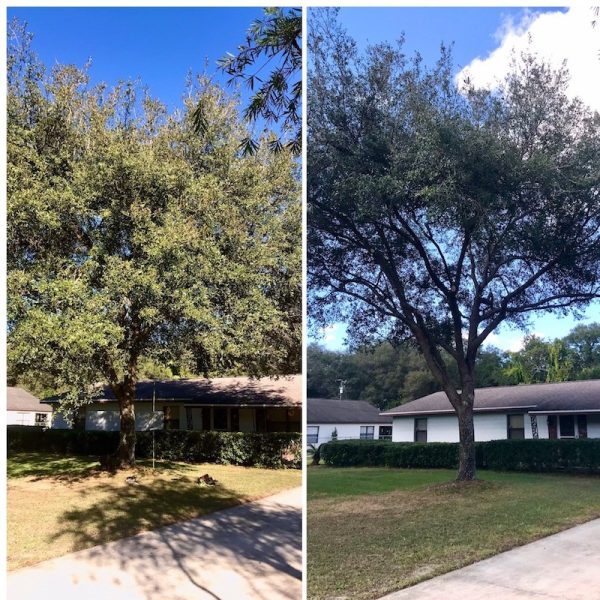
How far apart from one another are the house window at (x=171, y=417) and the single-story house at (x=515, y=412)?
35.0ft

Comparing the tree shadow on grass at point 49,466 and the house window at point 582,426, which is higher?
the house window at point 582,426

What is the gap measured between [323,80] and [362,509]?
244cm

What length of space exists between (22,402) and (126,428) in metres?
11.2

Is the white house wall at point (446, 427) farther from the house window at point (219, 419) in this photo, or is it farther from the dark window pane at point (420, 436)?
the house window at point (219, 419)

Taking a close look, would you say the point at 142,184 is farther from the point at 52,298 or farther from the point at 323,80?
the point at 323,80

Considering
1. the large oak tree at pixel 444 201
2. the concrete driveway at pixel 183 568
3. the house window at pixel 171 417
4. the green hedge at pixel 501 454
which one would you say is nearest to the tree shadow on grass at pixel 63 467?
the house window at pixel 171 417

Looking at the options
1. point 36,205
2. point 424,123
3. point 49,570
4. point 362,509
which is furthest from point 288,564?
point 36,205

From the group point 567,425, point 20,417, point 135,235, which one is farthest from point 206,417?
point 567,425

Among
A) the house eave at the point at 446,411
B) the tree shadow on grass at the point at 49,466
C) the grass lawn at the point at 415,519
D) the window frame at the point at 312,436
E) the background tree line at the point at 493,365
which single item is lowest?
the tree shadow on grass at the point at 49,466

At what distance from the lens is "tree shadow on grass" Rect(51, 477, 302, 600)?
4.44 m

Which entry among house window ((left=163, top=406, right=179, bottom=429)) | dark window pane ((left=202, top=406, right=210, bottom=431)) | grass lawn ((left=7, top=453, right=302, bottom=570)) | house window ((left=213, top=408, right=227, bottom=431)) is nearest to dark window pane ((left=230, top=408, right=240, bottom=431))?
house window ((left=213, top=408, right=227, bottom=431))

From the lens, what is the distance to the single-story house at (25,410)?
1905cm

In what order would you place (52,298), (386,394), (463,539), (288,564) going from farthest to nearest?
1. (52,298)
2. (288,564)
3. (386,394)
4. (463,539)

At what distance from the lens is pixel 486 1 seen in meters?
3.44
